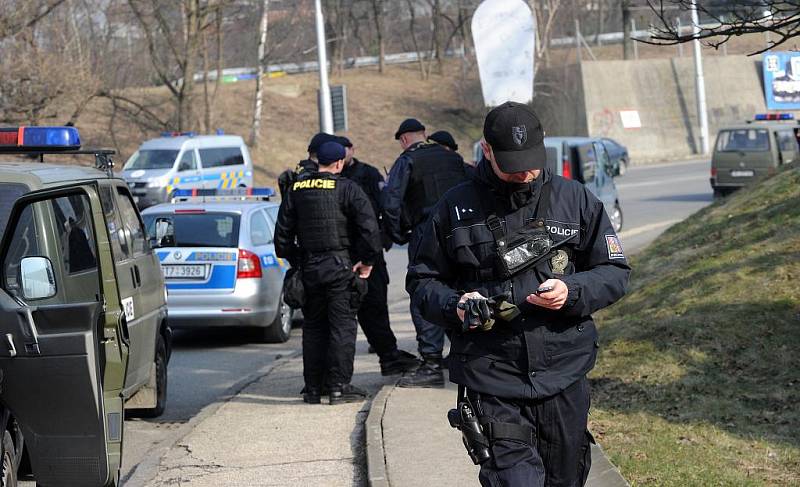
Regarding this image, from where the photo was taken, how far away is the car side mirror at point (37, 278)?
503 centimetres

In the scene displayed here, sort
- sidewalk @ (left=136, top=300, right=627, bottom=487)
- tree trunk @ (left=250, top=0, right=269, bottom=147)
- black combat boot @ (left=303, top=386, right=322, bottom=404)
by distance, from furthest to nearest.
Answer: tree trunk @ (left=250, top=0, right=269, bottom=147)
black combat boot @ (left=303, top=386, right=322, bottom=404)
sidewalk @ (left=136, top=300, right=627, bottom=487)

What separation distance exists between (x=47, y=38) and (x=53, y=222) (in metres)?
26.6

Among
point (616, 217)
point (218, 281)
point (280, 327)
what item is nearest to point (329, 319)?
point (218, 281)

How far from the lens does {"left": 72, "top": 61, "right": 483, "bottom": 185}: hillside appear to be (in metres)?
42.2

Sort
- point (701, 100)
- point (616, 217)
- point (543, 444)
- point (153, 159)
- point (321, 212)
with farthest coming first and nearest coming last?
point (701, 100) < point (153, 159) < point (616, 217) < point (321, 212) < point (543, 444)

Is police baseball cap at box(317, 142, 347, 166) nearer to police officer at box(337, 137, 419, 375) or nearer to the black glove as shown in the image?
police officer at box(337, 137, 419, 375)

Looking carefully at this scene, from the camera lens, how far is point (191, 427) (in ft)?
25.6

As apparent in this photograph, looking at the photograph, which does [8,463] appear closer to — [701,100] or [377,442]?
[377,442]

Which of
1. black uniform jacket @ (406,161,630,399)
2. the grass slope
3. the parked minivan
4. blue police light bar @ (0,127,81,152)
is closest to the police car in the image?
the grass slope

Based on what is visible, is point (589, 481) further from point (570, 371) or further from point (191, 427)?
point (191, 427)

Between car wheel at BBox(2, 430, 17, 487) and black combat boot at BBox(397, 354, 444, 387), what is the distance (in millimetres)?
3630

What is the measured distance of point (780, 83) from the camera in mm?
9781

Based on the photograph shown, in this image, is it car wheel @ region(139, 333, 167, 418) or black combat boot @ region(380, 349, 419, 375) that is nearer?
car wheel @ region(139, 333, 167, 418)

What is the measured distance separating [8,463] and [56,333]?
0.67 meters
